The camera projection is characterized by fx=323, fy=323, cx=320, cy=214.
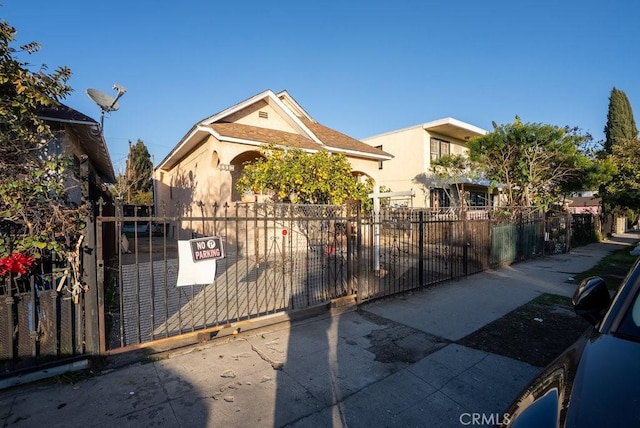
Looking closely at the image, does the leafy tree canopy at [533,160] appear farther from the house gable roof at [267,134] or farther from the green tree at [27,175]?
the green tree at [27,175]

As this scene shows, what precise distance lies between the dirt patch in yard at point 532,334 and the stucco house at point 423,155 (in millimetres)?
14000

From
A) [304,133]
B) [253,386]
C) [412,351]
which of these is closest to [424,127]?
[304,133]

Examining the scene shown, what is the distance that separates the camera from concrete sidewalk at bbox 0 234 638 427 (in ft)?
9.33

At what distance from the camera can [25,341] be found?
10.6 ft

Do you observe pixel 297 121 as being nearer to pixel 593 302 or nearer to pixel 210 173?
pixel 210 173

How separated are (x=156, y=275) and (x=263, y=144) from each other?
16.9 ft

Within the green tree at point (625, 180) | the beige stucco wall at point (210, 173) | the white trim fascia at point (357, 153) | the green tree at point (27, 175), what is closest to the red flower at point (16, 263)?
the green tree at point (27, 175)

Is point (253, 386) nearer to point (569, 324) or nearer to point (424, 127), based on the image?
point (569, 324)

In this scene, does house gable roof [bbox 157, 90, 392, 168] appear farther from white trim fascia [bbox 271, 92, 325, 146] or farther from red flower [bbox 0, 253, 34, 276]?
red flower [bbox 0, 253, 34, 276]

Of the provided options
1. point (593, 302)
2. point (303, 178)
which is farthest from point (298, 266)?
point (593, 302)

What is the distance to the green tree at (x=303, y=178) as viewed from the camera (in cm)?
876

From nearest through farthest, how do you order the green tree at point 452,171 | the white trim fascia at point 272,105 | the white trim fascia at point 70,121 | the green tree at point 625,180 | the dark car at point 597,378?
the dark car at point 597,378 → the white trim fascia at point 70,121 → the white trim fascia at point 272,105 → the green tree at point 625,180 → the green tree at point 452,171

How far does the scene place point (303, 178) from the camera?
28.7 ft

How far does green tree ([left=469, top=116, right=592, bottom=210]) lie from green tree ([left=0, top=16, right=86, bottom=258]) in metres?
15.2
